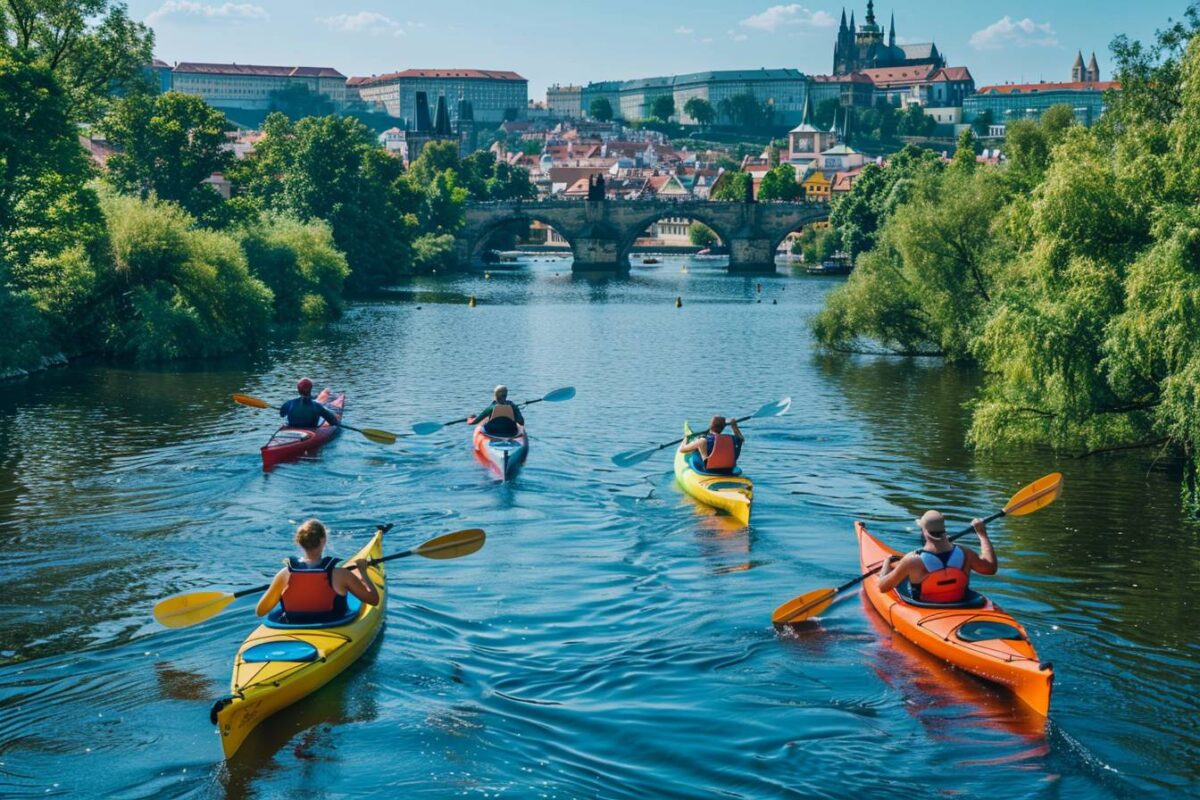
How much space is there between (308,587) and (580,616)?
3.76 metres

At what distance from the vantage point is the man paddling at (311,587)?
12867mm

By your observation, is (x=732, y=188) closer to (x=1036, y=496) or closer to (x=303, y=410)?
(x=303, y=410)

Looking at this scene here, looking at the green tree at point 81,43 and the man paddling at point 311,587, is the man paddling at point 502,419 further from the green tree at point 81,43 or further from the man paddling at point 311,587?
the green tree at point 81,43

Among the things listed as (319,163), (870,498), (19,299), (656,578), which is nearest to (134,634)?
(656,578)

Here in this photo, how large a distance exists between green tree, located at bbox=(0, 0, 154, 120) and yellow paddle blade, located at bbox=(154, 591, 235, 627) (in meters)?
33.4

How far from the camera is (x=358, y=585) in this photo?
13117mm

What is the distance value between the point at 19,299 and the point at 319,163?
4217cm

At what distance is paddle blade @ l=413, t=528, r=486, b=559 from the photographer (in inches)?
587

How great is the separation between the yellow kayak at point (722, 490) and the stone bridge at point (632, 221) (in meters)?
87.0

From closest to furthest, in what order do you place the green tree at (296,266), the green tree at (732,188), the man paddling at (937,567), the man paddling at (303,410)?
the man paddling at (937,567) < the man paddling at (303,410) < the green tree at (296,266) < the green tree at (732,188)

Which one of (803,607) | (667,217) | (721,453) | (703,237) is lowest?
(803,607)

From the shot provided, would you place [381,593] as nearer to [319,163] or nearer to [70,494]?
[70,494]

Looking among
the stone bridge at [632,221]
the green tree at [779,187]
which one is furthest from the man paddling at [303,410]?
the green tree at [779,187]

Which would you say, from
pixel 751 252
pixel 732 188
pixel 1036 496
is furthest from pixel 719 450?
pixel 732 188
